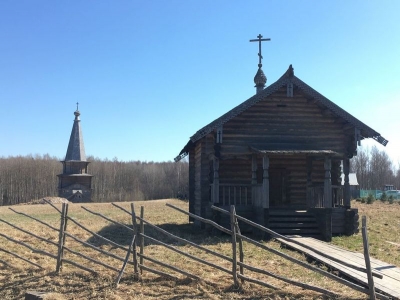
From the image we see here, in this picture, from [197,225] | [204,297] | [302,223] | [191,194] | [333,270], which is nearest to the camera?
[204,297]

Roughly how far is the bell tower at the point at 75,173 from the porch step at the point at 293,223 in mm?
35513

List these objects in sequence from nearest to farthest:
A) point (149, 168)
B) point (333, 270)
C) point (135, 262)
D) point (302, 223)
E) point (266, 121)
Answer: point (135, 262) → point (333, 270) → point (302, 223) → point (266, 121) → point (149, 168)

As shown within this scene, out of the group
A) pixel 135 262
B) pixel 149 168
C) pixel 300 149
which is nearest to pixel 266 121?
pixel 300 149

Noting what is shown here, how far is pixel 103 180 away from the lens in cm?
6750

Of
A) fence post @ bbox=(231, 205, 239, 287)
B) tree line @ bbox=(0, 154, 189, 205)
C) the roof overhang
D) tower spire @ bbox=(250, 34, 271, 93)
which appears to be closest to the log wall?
the roof overhang

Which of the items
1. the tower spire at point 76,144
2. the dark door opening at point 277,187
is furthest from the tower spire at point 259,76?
the tower spire at point 76,144

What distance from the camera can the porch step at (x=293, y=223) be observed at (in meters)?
15.0

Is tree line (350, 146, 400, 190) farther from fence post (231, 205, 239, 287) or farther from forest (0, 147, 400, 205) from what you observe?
fence post (231, 205, 239, 287)

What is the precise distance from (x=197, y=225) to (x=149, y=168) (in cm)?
5926

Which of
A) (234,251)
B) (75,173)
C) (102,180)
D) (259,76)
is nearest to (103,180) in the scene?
(102,180)

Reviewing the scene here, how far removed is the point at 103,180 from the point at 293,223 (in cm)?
5576

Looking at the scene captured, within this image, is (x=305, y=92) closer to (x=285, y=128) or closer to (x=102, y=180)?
(x=285, y=128)

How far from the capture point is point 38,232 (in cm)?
1555

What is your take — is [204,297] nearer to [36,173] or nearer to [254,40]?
[254,40]
